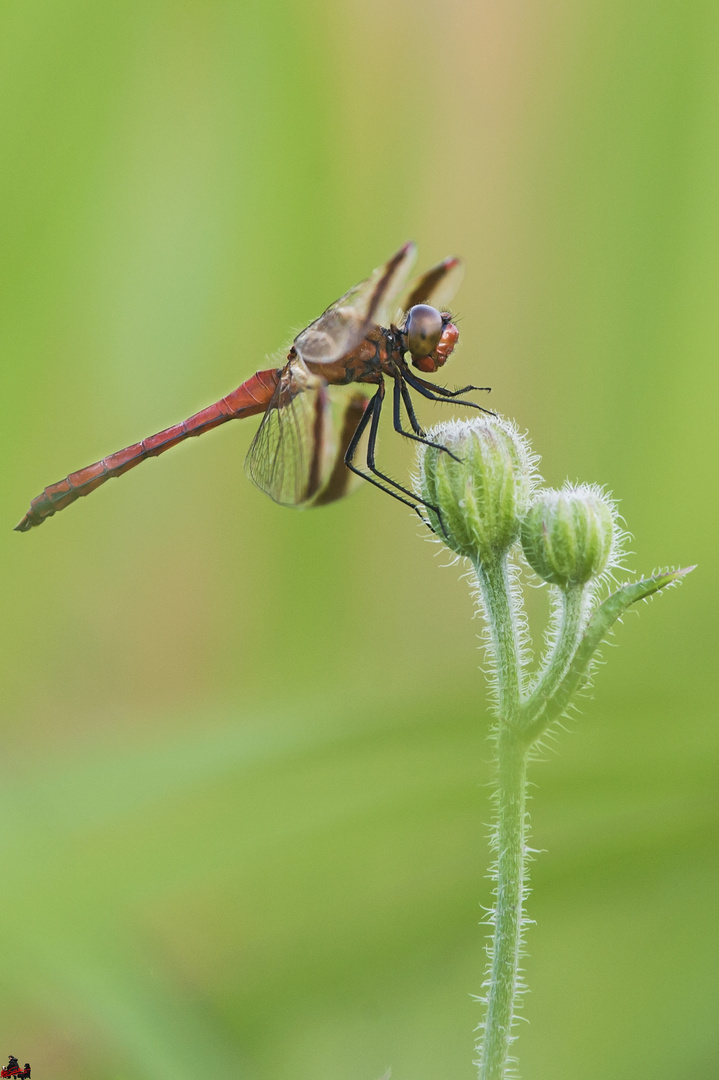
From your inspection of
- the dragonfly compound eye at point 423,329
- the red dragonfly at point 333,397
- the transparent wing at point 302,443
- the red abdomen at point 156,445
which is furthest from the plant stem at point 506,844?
the red abdomen at point 156,445

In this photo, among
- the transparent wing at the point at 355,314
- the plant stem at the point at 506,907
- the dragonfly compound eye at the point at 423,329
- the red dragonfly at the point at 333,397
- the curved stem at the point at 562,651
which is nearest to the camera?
the plant stem at the point at 506,907

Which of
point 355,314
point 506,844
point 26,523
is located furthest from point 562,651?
point 26,523

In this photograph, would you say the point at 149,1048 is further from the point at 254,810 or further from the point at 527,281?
the point at 527,281

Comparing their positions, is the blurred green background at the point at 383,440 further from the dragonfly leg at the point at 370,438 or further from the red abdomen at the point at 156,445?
the dragonfly leg at the point at 370,438

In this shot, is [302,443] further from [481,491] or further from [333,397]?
[481,491]

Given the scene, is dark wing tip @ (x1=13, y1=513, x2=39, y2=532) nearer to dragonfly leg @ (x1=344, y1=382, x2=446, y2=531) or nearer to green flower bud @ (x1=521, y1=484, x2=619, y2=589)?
dragonfly leg @ (x1=344, y1=382, x2=446, y2=531)

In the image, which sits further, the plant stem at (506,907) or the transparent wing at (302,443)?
the transparent wing at (302,443)
